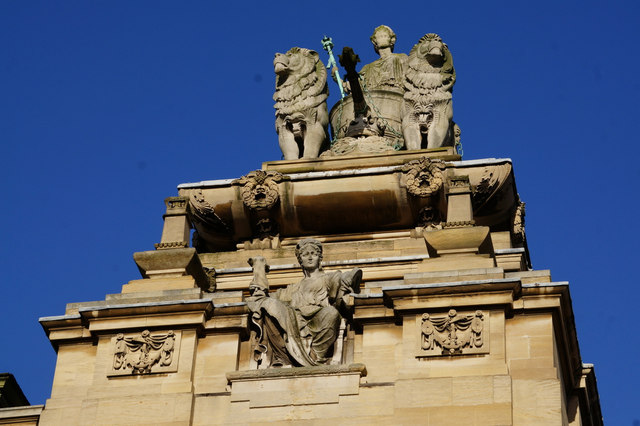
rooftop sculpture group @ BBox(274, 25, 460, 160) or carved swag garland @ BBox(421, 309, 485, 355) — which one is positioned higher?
rooftop sculpture group @ BBox(274, 25, 460, 160)

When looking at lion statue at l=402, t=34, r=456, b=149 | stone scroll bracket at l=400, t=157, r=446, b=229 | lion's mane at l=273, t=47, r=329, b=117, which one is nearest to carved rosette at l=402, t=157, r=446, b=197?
stone scroll bracket at l=400, t=157, r=446, b=229

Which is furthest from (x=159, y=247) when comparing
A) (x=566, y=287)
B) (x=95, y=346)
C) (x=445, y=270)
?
(x=566, y=287)

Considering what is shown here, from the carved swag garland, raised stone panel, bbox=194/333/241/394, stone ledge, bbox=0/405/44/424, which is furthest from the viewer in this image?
stone ledge, bbox=0/405/44/424

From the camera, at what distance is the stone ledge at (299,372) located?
30172 mm

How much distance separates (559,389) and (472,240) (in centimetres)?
355

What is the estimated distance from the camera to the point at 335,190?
35.6 metres

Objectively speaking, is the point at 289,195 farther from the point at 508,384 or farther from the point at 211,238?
the point at 508,384

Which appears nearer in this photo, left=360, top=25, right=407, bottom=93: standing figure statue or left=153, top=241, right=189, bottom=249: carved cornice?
left=153, top=241, right=189, bottom=249: carved cornice

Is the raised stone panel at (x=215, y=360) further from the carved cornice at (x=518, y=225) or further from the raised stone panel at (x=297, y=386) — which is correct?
the carved cornice at (x=518, y=225)

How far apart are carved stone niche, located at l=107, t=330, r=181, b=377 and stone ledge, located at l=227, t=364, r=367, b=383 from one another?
4.09 ft

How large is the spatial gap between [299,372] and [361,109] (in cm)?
1055

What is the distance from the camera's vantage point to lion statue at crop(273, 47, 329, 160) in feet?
125

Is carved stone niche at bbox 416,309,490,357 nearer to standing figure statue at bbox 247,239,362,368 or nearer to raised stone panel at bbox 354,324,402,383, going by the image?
raised stone panel at bbox 354,324,402,383

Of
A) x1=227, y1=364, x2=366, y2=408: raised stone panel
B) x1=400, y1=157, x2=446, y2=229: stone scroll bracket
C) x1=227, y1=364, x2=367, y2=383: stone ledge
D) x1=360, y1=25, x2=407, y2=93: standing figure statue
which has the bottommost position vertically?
x1=227, y1=364, x2=366, y2=408: raised stone panel
